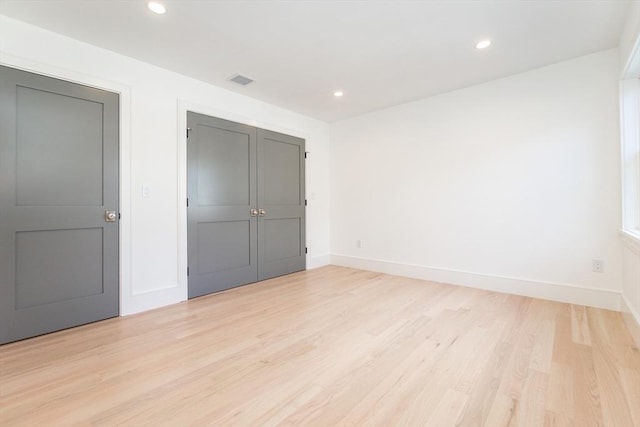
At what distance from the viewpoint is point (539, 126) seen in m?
3.07

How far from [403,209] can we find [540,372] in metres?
2.67

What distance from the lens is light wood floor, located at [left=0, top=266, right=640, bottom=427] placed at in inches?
55.1

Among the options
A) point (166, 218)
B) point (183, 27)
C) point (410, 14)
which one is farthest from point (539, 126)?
point (166, 218)

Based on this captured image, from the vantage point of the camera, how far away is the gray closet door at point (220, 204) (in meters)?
3.26

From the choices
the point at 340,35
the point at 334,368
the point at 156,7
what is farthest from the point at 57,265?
the point at 340,35

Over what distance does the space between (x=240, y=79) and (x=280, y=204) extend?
1763 millimetres

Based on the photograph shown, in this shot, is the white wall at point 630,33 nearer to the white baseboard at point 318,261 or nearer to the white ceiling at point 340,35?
the white ceiling at point 340,35

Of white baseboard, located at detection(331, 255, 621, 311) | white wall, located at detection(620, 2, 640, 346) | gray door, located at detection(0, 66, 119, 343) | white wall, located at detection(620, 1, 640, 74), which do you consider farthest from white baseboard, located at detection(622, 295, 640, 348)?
gray door, located at detection(0, 66, 119, 343)

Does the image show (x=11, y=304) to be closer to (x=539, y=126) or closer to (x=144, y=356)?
(x=144, y=356)

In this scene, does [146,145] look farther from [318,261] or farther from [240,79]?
[318,261]

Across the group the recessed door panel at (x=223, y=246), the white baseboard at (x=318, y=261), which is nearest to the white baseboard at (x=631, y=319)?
the white baseboard at (x=318, y=261)

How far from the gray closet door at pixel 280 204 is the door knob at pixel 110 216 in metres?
1.70

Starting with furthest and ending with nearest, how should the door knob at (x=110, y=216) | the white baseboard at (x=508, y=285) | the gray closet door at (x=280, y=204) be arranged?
the gray closet door at (x=280, y=204)
the white baseboard at (x=508, y=285)
the door knob at (x=110, y=216)

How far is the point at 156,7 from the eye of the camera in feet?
6.84
